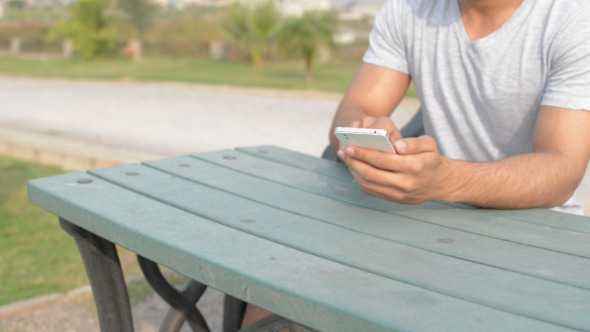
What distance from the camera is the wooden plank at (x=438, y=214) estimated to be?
1.26 meters

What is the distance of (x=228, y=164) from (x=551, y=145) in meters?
0.83

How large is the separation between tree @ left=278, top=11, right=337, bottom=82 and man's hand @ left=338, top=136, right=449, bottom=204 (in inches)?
465

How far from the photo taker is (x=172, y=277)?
3170 mm

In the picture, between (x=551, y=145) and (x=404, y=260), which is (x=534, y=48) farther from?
(x=404, y=260)

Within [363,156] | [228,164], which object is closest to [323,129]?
[228,164]

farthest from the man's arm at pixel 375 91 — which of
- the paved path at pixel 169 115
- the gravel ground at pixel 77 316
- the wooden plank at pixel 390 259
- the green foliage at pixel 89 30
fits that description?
the green foliage at pixel 89 30

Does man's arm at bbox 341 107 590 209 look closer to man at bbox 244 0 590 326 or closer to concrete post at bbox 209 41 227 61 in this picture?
man at bbox 244 0 590 326

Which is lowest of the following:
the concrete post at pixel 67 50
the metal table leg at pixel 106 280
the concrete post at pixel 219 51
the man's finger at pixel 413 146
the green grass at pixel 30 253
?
the concrete post at pixel 67 50

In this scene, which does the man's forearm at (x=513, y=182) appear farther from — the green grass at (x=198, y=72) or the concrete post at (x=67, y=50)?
the concrete post at (x=67, y=50)

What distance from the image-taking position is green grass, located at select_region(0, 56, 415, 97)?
1310 centimetres

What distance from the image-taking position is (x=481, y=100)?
6.18 feet

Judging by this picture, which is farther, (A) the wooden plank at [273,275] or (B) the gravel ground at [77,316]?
(B) the gravel ground at [77,316]

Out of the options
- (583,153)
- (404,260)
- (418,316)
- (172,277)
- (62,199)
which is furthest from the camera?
(172,277)

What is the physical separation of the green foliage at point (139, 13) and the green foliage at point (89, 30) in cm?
644
